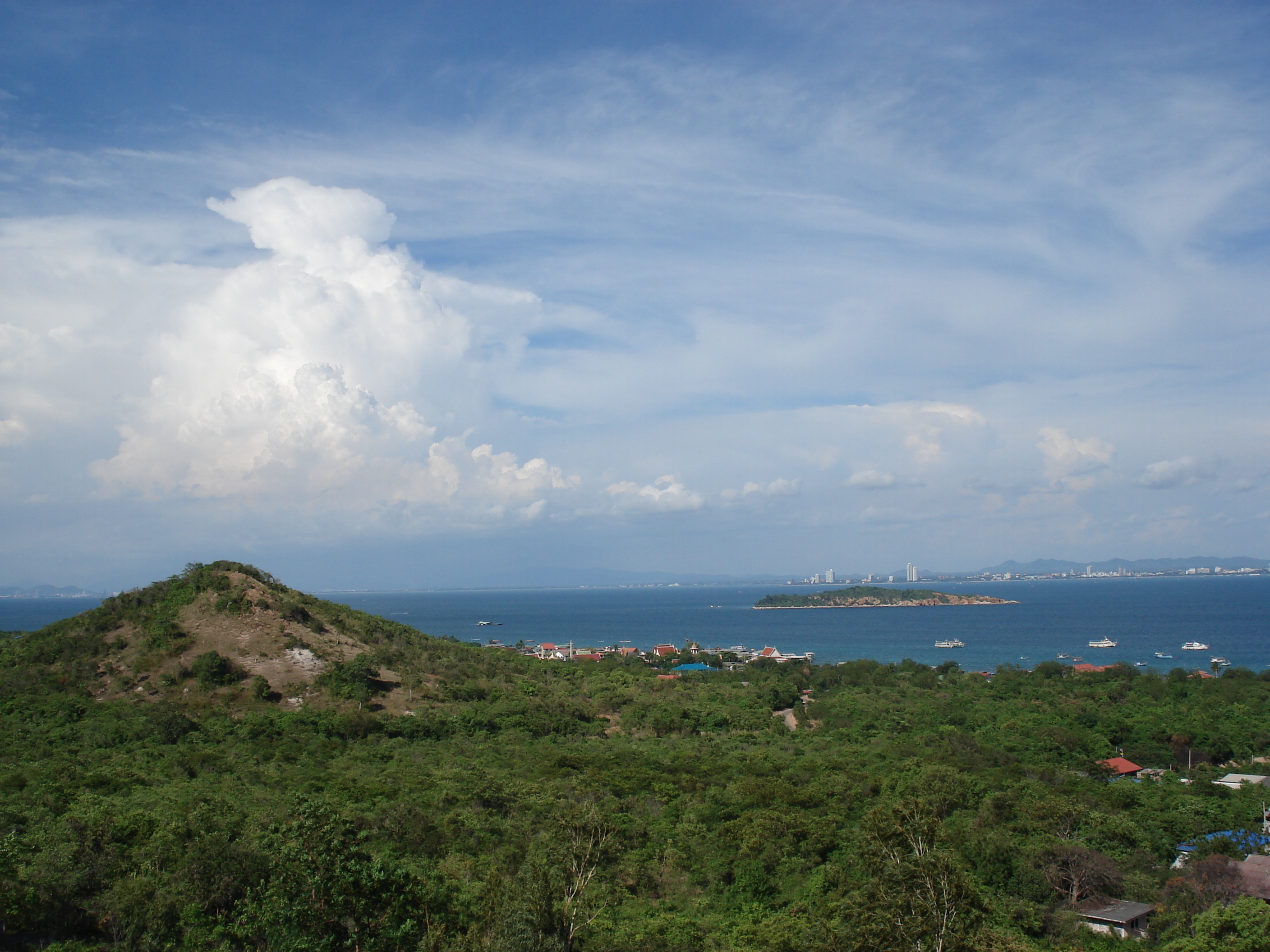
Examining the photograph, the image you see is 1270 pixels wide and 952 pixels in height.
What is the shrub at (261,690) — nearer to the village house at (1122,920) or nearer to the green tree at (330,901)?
Result: the green tree at (330,901)

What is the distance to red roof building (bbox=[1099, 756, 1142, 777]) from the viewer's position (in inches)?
1430

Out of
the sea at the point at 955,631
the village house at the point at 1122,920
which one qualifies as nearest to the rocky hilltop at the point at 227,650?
the village house at the point at 1122,920

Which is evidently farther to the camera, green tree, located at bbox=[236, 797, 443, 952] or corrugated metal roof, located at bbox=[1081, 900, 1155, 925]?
corrugated metal roof, located at bbox=[1081, 900, 1155, 925]

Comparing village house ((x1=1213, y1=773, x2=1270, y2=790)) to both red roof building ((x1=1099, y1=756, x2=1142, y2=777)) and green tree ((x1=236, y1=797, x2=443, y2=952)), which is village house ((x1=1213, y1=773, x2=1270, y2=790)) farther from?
green tree ((x1=236, y1=797, x2=443, y2=952))

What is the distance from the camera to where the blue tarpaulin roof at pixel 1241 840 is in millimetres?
24297

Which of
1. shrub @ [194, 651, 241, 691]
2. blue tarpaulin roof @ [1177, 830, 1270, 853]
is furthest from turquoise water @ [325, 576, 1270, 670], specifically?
shrub @ [194, 651, 241, 691]

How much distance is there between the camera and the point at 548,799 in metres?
27.4

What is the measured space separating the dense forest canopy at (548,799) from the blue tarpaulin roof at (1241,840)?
1.21ft

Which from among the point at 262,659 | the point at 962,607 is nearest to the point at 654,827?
the point at 262,659

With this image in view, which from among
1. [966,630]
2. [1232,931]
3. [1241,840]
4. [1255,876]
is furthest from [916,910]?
[966,630]

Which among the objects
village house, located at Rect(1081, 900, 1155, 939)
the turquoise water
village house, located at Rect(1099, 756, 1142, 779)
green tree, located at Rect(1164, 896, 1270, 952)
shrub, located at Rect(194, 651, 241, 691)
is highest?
shrub, located at Rect(194, 651, 241, 691)

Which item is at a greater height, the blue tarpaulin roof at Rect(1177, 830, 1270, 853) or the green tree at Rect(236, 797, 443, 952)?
the green tree at Rect(236, 797, 443, 952)

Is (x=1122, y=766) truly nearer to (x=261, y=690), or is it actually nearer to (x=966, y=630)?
(x=261, y=690)

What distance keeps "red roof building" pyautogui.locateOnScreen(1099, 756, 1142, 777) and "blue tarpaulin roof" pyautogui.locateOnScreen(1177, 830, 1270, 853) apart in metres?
10.8
